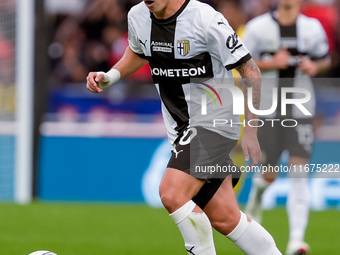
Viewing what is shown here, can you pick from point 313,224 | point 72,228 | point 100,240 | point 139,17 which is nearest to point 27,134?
point 72,228

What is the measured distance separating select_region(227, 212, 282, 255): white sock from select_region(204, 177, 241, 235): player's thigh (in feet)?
0.12

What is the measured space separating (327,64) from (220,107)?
8.12 ft

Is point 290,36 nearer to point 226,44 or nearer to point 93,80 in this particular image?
point 226,44

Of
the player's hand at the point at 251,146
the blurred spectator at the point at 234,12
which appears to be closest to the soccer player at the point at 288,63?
the player's hand at the point at 251,146

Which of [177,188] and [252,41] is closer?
[177,188]

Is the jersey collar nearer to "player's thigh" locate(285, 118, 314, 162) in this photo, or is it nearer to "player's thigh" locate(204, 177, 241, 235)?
"player's thigh" locate(204, 177, 241, 235)

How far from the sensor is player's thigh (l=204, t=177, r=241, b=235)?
11.3 feet

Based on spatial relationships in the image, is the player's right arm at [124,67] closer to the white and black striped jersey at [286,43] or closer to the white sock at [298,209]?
the white and black striped jersey at [286,43]

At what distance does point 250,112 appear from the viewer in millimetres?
3352

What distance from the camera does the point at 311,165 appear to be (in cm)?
791

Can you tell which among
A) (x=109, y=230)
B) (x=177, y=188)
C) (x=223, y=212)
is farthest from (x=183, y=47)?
(x=109, y=230)

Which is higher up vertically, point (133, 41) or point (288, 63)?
point (133, 41)

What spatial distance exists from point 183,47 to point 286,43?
7.30 ft

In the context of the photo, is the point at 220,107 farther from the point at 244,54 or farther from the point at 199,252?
the point at 199,252
